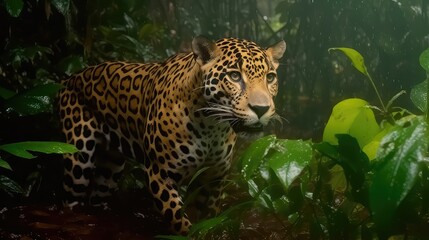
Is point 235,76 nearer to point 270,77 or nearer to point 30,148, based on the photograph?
point 270,77

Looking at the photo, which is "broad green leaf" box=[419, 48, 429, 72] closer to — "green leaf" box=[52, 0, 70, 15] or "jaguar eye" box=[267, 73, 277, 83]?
"jaguar eye" box=[267, 73, 277, 83]

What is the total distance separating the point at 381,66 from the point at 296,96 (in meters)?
1.19

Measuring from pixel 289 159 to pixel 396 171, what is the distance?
62 centimetres

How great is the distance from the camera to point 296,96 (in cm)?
892

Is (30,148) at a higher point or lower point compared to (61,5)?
lower

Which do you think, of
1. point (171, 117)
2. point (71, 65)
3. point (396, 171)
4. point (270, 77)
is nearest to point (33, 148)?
point (171, 117)

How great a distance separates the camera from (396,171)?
2559 mm

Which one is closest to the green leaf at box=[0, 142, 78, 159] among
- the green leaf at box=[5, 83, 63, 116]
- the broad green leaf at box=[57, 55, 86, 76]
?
the green leaf at box=[5, 83, 63, 116]

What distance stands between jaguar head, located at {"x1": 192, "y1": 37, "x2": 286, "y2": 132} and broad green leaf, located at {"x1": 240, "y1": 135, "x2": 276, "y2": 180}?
0.76 meters

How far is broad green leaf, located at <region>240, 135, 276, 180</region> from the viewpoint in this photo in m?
3.22

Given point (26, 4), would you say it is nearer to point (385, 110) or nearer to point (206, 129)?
point (206, 129)

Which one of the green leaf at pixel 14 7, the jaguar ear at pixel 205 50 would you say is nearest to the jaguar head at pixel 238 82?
the jaguar ear at pixel 205 50

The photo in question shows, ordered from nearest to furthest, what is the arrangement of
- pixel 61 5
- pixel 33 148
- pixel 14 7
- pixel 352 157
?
1. pixel 352 157
2. pixel 33 148
3. pixel 14 7
4. pixel 61 5

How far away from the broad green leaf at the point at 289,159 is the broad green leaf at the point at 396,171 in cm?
46
